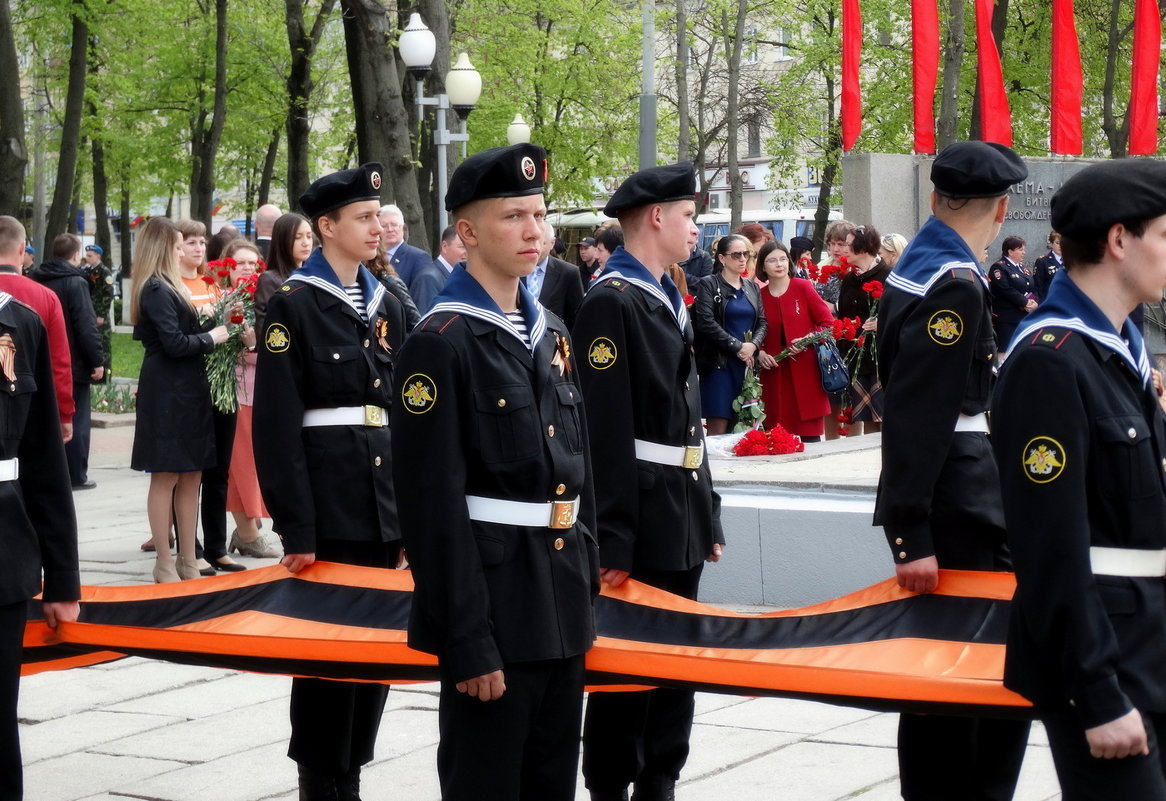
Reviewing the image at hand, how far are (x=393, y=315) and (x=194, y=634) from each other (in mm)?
1279

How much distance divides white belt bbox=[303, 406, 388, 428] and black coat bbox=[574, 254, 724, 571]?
0.79 metres

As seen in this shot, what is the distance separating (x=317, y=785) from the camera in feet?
15.8

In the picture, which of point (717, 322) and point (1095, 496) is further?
point (717, 322)

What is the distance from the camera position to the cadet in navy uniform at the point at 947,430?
Result: 4.20 meters

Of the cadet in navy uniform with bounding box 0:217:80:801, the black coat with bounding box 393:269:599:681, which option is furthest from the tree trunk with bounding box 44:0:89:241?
the black coat with bounding box 393:269:599:681

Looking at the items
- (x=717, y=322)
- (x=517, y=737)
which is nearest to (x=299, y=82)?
(x=717, y=322)

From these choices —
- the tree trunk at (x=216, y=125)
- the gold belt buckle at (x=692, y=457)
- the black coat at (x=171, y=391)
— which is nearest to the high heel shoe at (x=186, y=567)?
the black coat at (x=171, y=391)

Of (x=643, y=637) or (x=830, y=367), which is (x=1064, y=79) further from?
(x=643, y=637)

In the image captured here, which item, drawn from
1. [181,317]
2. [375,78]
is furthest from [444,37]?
[181,317]

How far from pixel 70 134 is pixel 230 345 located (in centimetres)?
1779

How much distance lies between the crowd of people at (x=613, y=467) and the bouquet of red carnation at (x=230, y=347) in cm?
399

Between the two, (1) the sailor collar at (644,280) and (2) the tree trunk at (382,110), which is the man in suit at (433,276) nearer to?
(2) the tree trunk at (382,110)

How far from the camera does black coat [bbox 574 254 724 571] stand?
4.68 meters

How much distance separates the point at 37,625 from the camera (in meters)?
4.88
